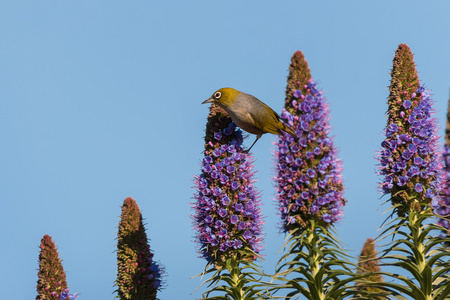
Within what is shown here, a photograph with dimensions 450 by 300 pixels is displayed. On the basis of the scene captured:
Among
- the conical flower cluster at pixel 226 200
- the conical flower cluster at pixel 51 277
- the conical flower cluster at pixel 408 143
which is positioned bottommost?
the conical flower cluster at pixel 51 277

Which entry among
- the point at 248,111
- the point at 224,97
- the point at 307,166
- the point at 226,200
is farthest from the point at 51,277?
the point at 307,166

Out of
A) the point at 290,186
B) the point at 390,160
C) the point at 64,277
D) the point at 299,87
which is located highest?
the point at 299,87

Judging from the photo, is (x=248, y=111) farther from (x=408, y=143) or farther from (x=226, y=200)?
(x=408, y=143)

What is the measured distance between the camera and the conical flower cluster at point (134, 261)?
1251 centimetres

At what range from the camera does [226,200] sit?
10.9m

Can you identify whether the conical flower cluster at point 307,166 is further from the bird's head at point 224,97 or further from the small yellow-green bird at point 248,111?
the bird's head at point 224,97

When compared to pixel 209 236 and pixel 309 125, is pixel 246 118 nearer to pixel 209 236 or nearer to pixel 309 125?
pixel 309 125

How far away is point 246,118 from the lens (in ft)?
35.7

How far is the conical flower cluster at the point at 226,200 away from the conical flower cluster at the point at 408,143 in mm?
3265

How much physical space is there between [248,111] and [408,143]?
3.87 metres

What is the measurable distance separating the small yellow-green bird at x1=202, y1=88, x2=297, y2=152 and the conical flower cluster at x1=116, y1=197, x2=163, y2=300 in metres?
3.35

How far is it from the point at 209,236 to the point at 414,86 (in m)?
5.77

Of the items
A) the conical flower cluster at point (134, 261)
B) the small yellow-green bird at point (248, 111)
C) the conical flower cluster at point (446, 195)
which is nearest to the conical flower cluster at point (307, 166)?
the small yellow-green bird at point (248, 111)

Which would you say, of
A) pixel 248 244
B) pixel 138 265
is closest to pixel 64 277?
pixel 138 265
